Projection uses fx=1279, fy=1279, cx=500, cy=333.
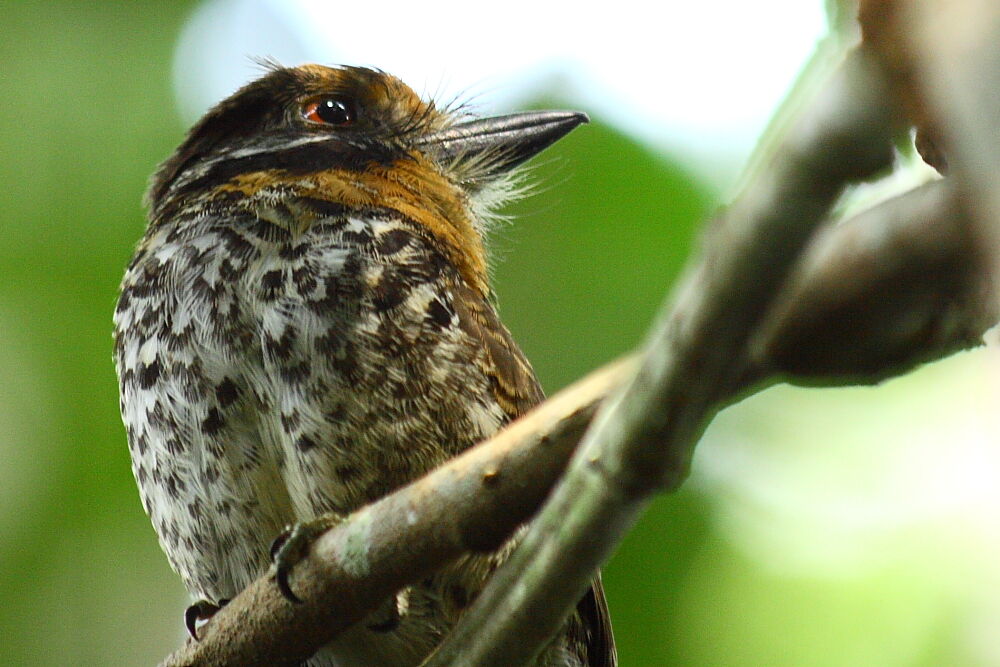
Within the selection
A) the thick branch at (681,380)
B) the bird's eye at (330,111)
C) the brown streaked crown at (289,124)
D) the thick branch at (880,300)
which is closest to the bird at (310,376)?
the brown streaked crown at (289,124)

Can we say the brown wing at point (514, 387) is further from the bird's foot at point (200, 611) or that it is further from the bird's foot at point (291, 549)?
the bird's foot at point (200, 611)

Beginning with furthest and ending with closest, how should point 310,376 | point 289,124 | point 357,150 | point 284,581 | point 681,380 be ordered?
point 289,124 < point 357,150 < point 310,376 < point 284,581 < point 681,380

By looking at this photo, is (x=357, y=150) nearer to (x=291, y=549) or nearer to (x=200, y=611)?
(x=200, y=611)

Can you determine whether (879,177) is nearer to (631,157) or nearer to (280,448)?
(280,448)

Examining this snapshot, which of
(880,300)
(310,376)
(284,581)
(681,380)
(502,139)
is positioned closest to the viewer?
(880,300)

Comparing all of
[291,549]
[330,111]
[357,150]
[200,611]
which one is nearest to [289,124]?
[330,111]

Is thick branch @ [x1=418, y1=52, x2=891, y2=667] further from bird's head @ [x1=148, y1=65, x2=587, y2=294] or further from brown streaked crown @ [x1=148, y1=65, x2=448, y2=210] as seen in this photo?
brown streaked crown @ [x1=148, y1=65, x2=448, y2=210]
